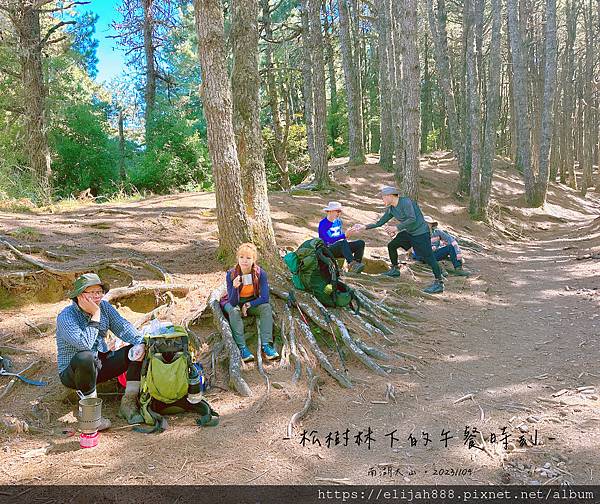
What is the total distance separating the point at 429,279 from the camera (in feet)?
31.0

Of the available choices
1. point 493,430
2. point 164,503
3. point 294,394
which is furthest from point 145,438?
point 493,430

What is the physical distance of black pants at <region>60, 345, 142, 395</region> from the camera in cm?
398

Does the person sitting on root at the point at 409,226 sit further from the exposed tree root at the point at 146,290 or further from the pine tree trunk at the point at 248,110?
the exposed tree root at the point at 146,290

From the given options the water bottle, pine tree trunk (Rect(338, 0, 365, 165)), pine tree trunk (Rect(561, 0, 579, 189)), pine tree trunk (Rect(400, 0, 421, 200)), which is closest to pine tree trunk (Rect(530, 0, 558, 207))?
pine tree trunk (Rect(338, 0, 365, 165))

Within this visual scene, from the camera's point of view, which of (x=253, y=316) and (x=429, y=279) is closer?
(x=253, y=316)

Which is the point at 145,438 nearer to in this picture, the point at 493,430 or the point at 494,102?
the point at 493,430

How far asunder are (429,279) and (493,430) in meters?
5.47

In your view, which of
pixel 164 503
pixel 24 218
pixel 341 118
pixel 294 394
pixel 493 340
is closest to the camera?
pixel 164 503

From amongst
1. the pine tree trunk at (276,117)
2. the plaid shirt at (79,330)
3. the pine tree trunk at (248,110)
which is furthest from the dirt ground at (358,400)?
the pine tree trunk at (276,117)

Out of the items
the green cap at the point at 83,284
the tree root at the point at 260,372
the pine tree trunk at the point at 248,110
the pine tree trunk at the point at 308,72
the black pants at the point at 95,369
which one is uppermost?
the pine tree trunk at the point at 308,72

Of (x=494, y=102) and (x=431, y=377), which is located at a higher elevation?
(x=494, y=102)

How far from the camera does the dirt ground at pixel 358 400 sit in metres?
3.52

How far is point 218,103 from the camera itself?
6.21 m

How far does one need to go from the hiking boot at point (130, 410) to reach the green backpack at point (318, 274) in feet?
9.14
